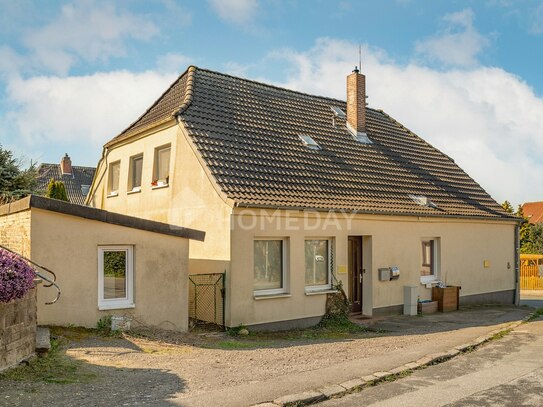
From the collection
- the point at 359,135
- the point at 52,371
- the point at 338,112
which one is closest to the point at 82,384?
the point at 52,371

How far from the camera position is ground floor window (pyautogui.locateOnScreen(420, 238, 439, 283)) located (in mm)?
18078

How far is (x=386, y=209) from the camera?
1577 cm

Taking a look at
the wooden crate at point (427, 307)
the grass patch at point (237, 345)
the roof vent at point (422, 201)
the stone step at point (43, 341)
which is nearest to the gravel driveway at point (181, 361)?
the grass patch at point (237, 345)

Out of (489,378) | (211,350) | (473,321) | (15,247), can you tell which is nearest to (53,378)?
(211,350)

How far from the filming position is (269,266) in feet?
45.2

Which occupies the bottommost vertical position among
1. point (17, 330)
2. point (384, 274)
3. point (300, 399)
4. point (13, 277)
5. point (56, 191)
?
point (300, 399)

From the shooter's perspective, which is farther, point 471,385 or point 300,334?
point 300,334

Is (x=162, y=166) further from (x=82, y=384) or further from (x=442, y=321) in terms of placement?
(x=82, y=384)

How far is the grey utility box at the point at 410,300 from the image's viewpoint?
1645 centimetres

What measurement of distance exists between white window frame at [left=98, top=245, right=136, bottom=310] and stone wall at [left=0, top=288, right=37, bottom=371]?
2.59m

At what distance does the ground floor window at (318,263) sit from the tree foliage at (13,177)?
10059 millimetres

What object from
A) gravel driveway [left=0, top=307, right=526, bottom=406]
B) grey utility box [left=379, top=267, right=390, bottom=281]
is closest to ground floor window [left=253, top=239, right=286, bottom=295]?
gravel driveway [left=0, top=307, right=526, bottom=406]

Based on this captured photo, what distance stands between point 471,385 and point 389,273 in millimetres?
8264

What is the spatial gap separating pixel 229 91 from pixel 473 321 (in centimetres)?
1028
